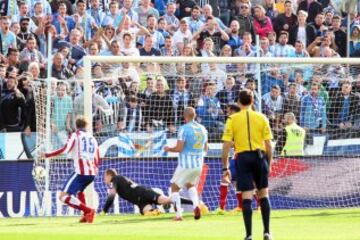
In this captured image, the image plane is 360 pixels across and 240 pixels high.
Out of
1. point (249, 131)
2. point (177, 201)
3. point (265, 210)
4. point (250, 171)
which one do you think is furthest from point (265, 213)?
point (177, 201)

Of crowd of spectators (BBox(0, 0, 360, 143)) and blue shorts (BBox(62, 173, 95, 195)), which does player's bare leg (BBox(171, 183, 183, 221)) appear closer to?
blue shorts (BBox(62, 173, 95, 195))

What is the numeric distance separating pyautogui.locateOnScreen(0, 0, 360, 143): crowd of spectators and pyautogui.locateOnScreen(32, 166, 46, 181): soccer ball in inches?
40.8

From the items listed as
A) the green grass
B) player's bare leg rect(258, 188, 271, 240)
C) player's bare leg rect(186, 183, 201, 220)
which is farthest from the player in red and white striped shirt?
player's bare leg rect(258, 188, 271, 240)

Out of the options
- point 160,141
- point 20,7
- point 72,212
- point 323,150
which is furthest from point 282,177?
point 20,7

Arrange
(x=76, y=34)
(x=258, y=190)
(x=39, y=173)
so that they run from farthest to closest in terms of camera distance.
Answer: (x=76, y=34), (x=39, y=173), (x=258, y=190)

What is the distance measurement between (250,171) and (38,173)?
8089mm

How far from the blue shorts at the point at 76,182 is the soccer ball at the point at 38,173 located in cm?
207

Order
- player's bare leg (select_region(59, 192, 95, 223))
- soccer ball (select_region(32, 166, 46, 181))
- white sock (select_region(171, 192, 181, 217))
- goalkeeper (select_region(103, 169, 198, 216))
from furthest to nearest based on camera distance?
soccer ball (select_region(32, 166, 46, 181))
goalkeeper (select_region(103, 169, 198, 216))
white sock (select_region(171, 192, 181, 217))
player's bare leg (select_region(59, 192, 95, 223))

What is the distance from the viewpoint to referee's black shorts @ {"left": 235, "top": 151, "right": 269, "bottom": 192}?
1673cm

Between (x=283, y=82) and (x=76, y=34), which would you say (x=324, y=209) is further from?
(x=76, y=34)

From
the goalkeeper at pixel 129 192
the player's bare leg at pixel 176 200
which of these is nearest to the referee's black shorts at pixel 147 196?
the goalkeeper at pixel 129 192

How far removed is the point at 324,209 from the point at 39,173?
19.1ft

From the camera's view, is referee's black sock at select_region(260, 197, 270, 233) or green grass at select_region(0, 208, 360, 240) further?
green grass at select_region(0, 208, 360, 240)

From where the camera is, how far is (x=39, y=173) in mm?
23969
